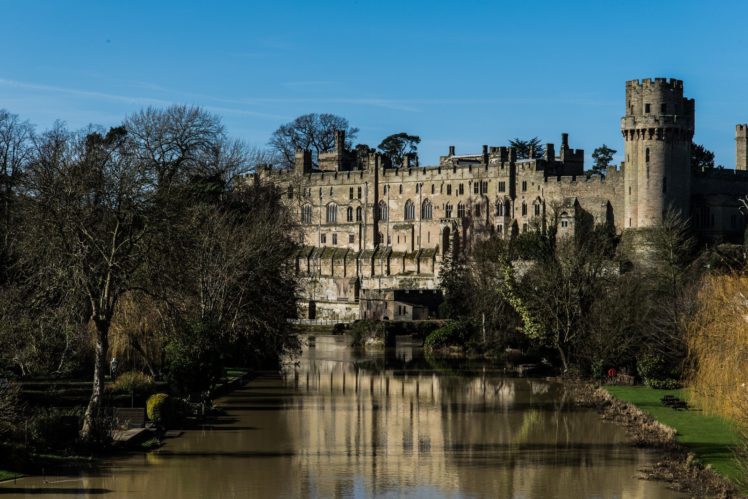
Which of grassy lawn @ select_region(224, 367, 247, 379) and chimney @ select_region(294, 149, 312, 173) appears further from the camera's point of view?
chimney @ select_region(294, 149, 312, 173)

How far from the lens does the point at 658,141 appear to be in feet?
262

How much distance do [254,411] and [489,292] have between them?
2661 centimetres

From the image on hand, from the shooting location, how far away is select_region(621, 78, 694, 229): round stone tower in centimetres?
7969

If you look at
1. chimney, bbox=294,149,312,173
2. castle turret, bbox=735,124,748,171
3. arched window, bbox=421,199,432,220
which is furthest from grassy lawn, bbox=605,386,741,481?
chimney, bbox=294,149,312,173

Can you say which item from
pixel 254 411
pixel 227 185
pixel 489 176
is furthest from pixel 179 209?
pixel 489 176

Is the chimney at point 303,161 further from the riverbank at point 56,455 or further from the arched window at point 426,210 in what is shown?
the riverbank at point 56,455

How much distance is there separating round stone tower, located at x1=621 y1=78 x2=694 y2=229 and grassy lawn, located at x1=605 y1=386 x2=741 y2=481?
4149 centimetres

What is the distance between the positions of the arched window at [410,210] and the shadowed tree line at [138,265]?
42.4m

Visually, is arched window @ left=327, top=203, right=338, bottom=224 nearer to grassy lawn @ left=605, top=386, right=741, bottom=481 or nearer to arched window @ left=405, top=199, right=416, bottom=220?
arched window @ left=405, top=199, right=416, bottom=220

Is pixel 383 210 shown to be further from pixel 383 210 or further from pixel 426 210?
pixel 426 210

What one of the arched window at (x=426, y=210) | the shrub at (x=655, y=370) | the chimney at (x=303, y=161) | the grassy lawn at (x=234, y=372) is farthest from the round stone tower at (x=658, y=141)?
the grassy lawn at (x=234, y=372)

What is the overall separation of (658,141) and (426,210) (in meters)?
25.3

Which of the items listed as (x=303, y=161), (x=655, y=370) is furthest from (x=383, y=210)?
(x=655, y=370)

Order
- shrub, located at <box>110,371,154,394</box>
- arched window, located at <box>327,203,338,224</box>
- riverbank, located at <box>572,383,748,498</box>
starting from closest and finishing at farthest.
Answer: riverbank, located at <box>572,383,748,498</box>
shrub, located at <box>110,371,154,394</box>
arched window, located at <box>327,203,338,224</box>
